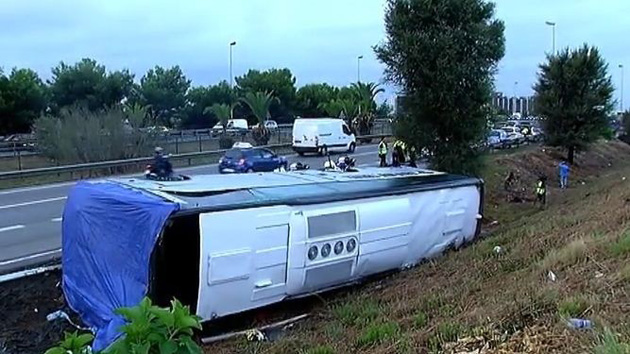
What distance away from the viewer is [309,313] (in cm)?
1036

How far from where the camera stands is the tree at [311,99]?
7781 cm

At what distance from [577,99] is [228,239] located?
33.5 metres

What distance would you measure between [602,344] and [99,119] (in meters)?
30.6

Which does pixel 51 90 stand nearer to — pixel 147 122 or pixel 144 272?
pixel 147 122

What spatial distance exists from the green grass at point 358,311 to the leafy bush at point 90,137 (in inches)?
932

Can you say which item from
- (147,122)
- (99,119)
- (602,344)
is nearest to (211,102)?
(147,122)

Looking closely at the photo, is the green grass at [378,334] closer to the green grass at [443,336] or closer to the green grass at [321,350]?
the green grass at [321,350]

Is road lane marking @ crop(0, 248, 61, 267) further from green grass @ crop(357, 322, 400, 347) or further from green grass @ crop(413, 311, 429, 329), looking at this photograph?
green grass @ crop(413, 311, 429, 329)

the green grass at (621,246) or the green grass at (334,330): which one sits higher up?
the green grass at (621,246)

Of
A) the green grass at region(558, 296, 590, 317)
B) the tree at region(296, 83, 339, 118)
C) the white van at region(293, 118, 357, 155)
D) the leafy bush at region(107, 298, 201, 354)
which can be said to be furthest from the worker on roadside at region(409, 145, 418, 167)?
the tree at region(296, 83, 339, 118)

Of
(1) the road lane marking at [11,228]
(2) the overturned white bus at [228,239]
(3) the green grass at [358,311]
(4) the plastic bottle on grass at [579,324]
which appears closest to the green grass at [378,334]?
(3) the green grass at [358,311]

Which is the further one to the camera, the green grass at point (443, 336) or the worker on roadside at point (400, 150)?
the worker on roadside at point (400, 150)

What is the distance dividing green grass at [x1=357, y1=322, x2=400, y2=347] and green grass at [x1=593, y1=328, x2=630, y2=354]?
2.64m

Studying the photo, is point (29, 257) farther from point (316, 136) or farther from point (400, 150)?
point (316, 136)
